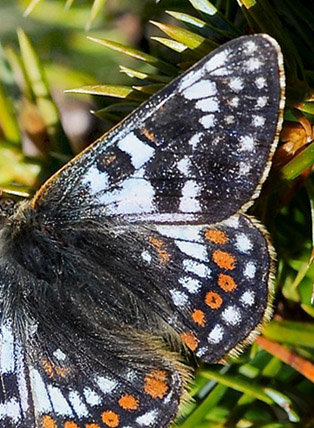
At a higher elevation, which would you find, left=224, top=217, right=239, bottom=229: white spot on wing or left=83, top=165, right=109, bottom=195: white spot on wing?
left=83, top=165, right=109, bottom=195: white spot on wing

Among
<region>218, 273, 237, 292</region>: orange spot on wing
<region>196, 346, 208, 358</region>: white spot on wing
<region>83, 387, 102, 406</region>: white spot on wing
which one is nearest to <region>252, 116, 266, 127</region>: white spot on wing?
<region>218, 273, 237, 292</region>: orange spot on wing

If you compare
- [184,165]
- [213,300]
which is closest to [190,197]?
[184,165]

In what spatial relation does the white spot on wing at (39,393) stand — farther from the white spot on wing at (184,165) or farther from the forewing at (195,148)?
the white spot on wing at (184,165)

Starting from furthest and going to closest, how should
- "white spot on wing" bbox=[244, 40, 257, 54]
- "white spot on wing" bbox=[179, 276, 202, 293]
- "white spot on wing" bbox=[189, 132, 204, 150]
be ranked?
"white spot on wing" bbox=[179, 276, 202, 293] < "white spot on wing" bbox=[189, 132, 204, 150] < "white spot on wing" bbox=[244, 40, 257, 54]

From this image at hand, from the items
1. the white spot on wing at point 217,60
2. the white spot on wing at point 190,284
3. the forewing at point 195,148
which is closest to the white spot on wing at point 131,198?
the forewing at point 195,148

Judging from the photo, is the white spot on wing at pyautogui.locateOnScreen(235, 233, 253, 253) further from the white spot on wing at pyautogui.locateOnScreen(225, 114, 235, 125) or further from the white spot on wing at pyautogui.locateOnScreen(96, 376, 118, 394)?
the white spot on wing at pyautogui.locateOnScreen(96, 376, 118, 394)
